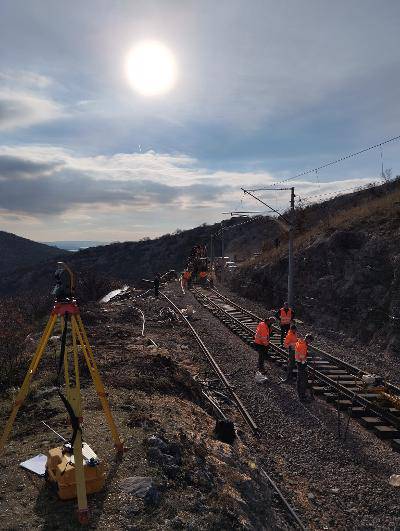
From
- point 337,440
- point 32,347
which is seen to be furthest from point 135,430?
point 32,347

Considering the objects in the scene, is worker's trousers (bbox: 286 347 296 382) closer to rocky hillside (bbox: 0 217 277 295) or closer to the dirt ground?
the dirt ground

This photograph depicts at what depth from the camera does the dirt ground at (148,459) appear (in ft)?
19.0

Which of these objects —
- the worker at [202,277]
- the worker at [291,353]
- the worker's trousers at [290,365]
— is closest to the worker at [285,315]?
the worker at [291,353]

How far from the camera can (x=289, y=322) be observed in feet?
56.1

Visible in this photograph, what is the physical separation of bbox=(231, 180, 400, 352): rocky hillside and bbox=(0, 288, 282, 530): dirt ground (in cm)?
971

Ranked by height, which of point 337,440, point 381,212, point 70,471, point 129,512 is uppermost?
point 381,212

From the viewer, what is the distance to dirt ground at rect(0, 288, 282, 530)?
580cm

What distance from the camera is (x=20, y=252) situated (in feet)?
497

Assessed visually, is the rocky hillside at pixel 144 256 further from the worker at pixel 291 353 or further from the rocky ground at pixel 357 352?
the worker at pixel 291 353

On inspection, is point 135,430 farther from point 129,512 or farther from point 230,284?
point 230,284

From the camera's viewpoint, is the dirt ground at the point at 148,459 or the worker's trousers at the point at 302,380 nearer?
the dirt ground at the point at 148,459

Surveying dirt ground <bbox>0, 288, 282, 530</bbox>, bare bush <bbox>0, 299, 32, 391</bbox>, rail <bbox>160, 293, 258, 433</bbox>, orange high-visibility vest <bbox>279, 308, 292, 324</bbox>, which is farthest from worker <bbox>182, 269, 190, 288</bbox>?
dirt ground <bbox>0, 288, 282, 530</bbox>

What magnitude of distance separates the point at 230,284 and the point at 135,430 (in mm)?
29900

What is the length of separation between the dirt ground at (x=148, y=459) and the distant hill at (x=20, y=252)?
133398mm
